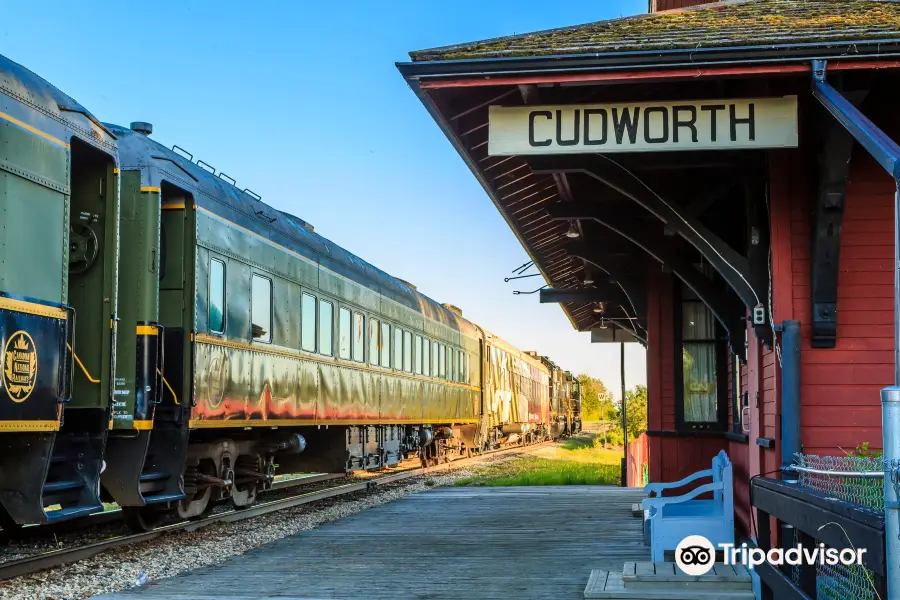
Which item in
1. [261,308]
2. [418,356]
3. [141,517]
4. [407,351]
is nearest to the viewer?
[141,517]

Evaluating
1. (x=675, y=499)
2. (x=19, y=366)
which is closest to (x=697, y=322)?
(x=675, y=499)

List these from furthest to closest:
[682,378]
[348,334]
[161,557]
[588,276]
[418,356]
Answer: [418,356] → [588,276] → [348,334] → [682,378] → [161,557]

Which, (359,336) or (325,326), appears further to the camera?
(359,336)

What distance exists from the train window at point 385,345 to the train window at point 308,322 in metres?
3.42

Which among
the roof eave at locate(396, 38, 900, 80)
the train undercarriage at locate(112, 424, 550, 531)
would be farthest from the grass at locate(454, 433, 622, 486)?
the roof eave at locate(396, 38, 900, 80)

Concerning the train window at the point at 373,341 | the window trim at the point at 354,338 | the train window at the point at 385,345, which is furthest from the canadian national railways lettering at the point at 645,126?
the train window at the point at 385,345

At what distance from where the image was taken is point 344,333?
47.2 ft

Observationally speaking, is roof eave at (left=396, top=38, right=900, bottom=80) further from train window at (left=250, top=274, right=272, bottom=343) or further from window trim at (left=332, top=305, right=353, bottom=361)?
window trim at (left=332, top=305, right=353, bottom=361)

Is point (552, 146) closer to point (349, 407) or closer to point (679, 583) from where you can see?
point (679, 583)

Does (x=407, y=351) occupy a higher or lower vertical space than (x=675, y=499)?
higher

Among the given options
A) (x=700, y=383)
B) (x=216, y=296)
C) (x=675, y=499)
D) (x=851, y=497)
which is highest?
(x=216, y=296)

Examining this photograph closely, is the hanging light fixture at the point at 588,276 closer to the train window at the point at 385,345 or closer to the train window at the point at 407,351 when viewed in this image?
the train window at the point at 385,345

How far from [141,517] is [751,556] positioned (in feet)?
20.4

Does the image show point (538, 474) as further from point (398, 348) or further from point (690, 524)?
point (690, 524)
